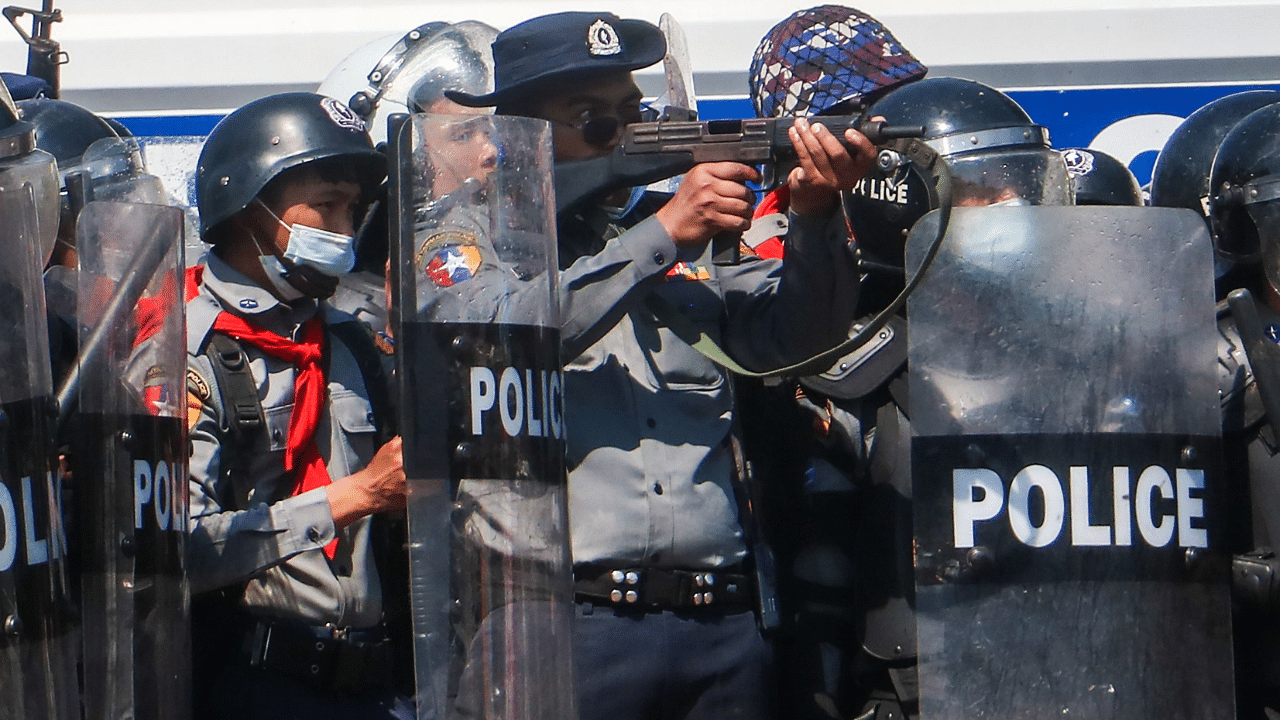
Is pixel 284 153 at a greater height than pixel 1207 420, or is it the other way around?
pixel 284 153

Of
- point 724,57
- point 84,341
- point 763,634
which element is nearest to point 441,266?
point 84,341

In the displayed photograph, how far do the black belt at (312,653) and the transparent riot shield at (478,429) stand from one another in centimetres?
58

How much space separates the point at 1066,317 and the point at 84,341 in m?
1.45

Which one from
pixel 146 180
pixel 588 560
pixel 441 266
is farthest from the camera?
pixel 146 180

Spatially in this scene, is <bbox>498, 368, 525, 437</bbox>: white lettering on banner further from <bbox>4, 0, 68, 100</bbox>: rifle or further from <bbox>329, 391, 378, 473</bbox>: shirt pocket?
<bbox>4, 0, 68, 100</bbox>: rifle

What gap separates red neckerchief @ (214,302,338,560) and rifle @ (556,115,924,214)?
0.61 metres

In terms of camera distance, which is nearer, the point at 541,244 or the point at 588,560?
the point at 541,244

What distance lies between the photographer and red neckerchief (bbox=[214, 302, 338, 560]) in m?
2.85

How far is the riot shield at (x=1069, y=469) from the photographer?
2.42 meters

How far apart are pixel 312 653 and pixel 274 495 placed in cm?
28

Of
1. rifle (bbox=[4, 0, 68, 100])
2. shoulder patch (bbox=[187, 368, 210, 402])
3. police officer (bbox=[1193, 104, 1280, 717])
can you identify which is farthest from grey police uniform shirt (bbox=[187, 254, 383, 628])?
rifle (bbox=[4, 0, 68, 100])

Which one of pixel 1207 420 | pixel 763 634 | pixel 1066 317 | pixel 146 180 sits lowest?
pixel 763 634

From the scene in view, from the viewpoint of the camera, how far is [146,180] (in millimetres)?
3502

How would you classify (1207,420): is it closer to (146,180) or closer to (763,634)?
(763,634)
